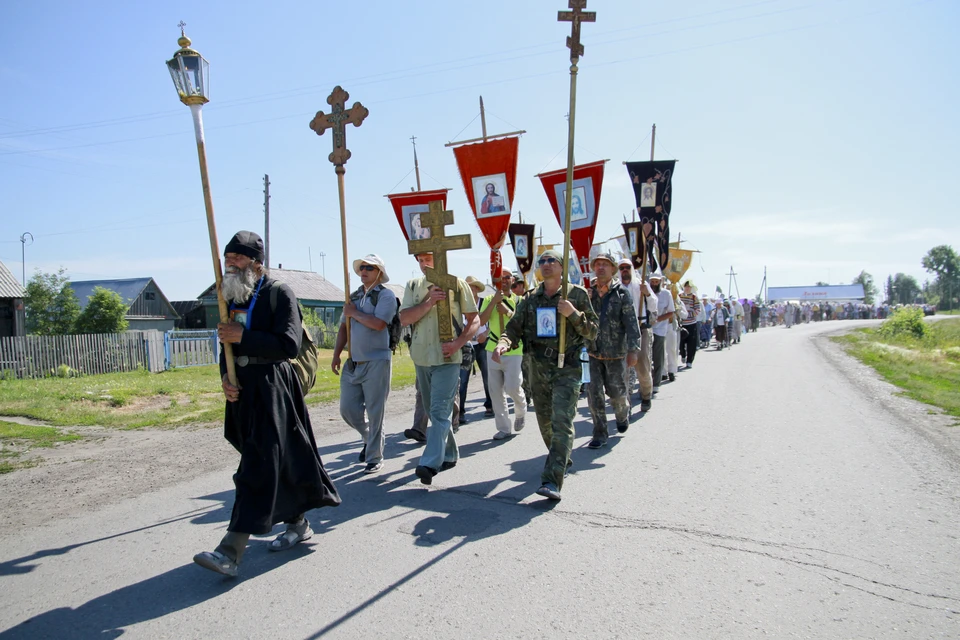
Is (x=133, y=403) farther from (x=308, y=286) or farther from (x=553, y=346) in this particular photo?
(x=308, y=286)

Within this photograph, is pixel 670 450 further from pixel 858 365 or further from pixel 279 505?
pixel 858 365

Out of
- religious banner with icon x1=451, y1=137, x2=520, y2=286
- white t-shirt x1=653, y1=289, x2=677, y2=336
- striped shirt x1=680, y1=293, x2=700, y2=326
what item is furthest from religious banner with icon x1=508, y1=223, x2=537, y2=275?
striped shirt x1=680, y1=293, x2=700, y2=326

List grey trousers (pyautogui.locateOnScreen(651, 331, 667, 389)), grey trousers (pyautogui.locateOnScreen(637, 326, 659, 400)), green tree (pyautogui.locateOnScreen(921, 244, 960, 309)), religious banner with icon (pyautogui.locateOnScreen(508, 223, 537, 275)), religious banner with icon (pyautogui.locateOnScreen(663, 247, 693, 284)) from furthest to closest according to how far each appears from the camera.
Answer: green tree (pyautogui.locateOnScreen(921, 244, 960, 309))
religious banner with icon (pyautogui.locateOnScreen(663, 247, 693, 284))
religious banner with icon (pyautogui.locateOnScreen(508, 223, 537, 275))
grey trousers (pyautogui.locateOnScreen(651, 331, 667, 389))
grey trousers (pyautogui.locateOnScreen(637, 326, 659, 400))

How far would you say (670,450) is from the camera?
6.63 m

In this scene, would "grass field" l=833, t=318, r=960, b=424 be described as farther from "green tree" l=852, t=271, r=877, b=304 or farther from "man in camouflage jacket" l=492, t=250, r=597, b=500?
"green tree" l=852, t=271, r=877, b=304

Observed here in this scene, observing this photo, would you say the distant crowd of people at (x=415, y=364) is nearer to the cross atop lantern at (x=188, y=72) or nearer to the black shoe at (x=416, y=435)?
the black shoe at (x=416, y=435)

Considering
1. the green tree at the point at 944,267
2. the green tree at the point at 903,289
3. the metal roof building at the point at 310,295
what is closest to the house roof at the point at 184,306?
the metal roof building at the point at 310,295

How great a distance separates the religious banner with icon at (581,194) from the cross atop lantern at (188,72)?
6.80 meters

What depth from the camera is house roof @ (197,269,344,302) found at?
4503 cm

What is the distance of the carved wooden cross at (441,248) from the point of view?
541 centimetres

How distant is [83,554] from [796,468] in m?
5.66

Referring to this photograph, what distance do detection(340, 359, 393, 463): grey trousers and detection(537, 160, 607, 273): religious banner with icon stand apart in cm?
539

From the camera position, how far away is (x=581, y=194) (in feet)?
34.2

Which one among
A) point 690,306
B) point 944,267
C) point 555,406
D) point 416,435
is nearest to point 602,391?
point 555,406
